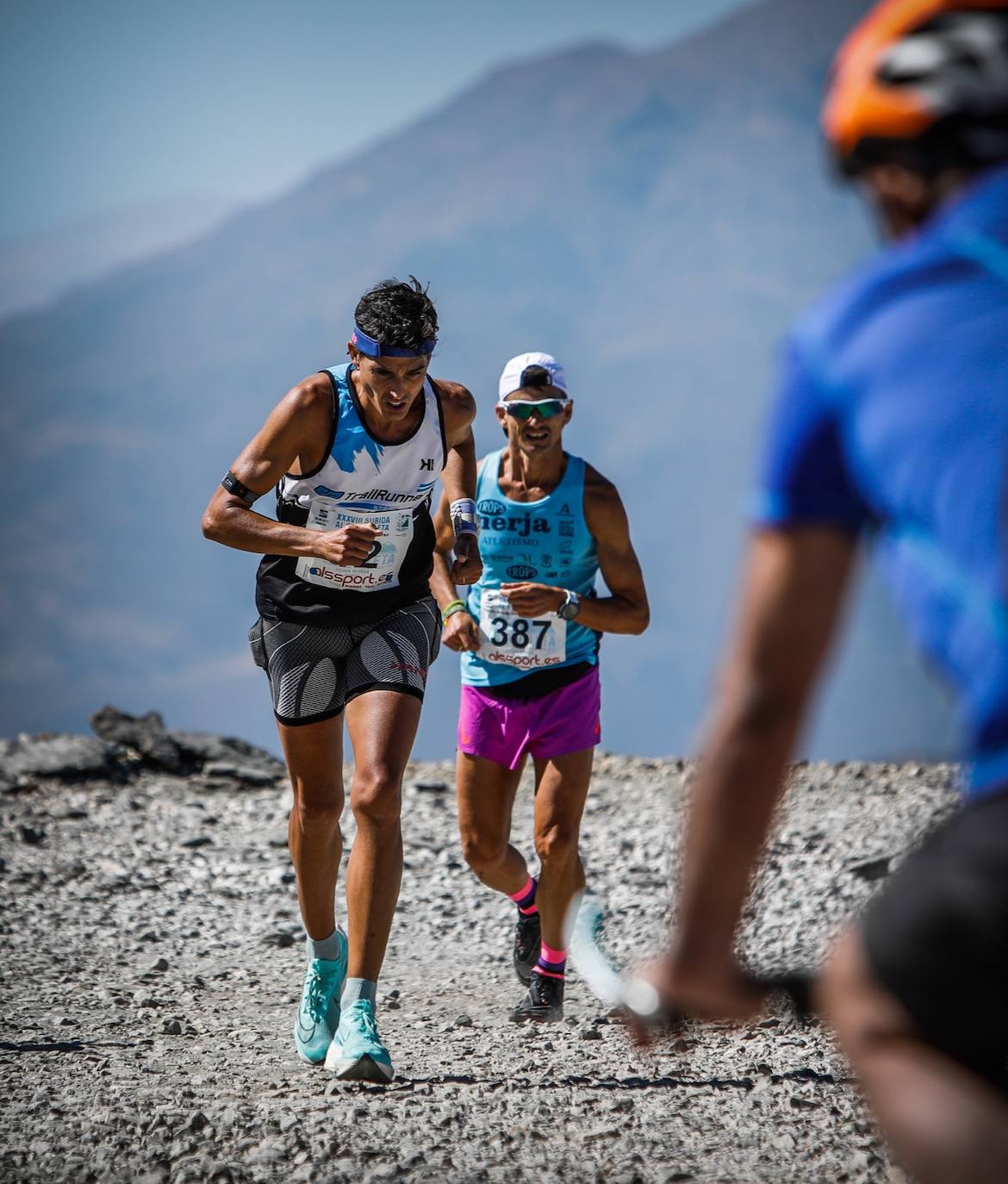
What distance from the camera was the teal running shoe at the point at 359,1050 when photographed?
4172 millimetres

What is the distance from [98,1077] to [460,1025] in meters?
1.59

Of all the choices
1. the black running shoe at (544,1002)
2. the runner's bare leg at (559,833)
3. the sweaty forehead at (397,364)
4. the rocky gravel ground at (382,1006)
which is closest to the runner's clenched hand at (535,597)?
the runner's bare leg at (559,833)

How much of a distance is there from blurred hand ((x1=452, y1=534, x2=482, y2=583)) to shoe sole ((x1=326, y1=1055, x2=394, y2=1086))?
185cm

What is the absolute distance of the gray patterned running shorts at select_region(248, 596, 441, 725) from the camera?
4.70 meters

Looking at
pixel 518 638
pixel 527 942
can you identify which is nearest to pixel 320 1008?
pixel 527 942

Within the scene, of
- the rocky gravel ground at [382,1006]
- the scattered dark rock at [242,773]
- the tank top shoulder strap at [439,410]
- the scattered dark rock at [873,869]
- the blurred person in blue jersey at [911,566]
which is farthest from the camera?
the scattered dark rock at [242,773]

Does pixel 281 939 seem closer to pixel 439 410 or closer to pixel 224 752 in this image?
pixel 439 410

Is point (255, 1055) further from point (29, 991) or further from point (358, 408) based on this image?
point (358, 408)

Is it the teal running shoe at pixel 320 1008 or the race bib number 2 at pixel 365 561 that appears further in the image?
the race bib number 2 at pixel 365 561

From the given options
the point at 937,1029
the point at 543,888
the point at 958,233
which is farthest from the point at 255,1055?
the point at 958,233

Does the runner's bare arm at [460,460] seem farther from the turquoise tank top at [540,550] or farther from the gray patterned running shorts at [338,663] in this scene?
the gray patterned running shorts at [338,663]

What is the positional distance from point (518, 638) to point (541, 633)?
0.34 feet

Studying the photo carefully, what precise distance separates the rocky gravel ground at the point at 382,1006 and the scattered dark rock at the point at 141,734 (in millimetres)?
31

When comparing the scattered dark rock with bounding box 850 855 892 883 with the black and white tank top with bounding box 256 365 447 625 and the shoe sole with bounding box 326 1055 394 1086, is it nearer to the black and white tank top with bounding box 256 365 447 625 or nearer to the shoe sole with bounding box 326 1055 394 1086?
the black and white tank top with bounding box 256 365 447 625
